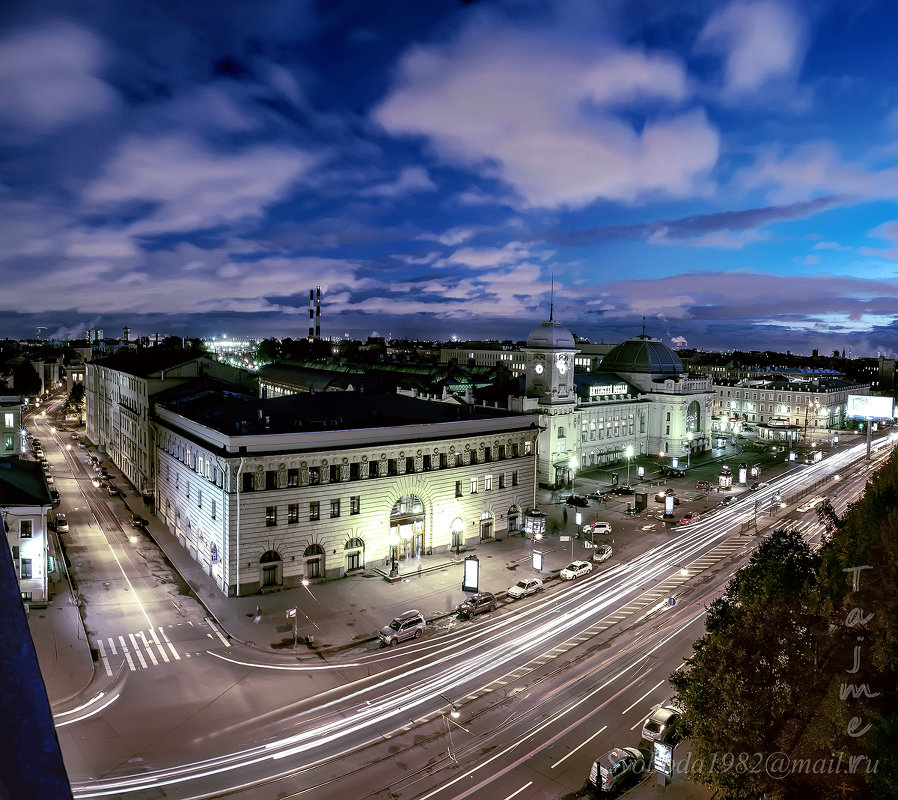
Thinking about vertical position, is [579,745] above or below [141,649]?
below

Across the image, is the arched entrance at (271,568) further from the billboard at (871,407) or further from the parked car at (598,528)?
the billboard at (871,407)

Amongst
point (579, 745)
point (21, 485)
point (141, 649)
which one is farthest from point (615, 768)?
point (21, 485)

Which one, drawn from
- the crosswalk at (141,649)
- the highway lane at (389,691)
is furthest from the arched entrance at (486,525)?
the crosswalk at (141,649)

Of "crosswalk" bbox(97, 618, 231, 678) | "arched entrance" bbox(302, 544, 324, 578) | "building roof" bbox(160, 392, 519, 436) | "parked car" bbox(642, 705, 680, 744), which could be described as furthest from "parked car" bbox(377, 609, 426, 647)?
"building roof" bbox(160, 392, 519, 436)

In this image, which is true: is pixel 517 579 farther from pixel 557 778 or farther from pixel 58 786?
pixel 58 786

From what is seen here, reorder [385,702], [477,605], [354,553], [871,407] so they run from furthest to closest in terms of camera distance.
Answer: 1. [871,407]
2. [354,553]
3. [477,605]
4. [385,702]

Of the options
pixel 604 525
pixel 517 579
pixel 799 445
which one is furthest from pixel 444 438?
pixel 799 445

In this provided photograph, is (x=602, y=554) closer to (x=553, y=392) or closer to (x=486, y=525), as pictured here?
(x=486, y=525)
